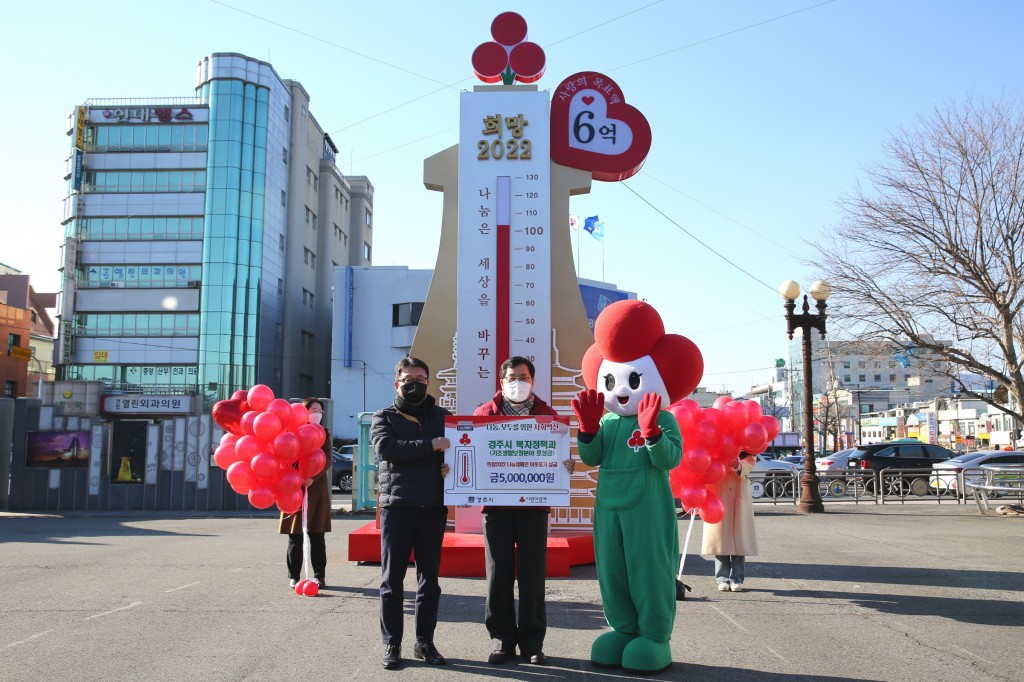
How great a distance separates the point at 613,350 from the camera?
5.80 meters

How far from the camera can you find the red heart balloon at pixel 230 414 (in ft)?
26.2

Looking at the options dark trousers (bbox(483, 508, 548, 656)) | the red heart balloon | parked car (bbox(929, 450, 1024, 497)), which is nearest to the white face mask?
dark trousers (bbox(483, 508, 548, 656))

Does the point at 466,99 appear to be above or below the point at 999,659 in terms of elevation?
above

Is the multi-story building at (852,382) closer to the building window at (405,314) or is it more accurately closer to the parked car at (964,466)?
the parked car at (964,466)

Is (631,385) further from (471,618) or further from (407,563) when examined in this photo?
(471,618)

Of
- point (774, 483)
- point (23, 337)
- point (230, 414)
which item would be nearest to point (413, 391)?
point (230, 414)

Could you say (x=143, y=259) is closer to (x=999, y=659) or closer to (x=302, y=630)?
(x=302, y=630)

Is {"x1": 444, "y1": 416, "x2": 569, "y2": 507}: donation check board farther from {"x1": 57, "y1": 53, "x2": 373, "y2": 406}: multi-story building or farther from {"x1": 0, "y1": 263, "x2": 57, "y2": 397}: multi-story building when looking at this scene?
{"x1": 57, "y1": 53, "x2": 373, "y2": 406}: multi-story building

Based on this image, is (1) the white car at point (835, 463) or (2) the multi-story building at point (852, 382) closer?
(2) the multi-story building at point (852, 382)

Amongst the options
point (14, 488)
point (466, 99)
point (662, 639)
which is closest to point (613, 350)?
point (662, 639)

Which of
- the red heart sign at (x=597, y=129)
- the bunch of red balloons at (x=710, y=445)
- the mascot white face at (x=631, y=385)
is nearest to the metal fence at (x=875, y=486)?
the red heart sign at (x=597, y=129)

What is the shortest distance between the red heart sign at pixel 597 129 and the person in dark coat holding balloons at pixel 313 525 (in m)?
4.68

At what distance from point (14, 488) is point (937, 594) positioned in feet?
65.1

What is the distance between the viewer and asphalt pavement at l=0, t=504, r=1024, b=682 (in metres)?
5.13
